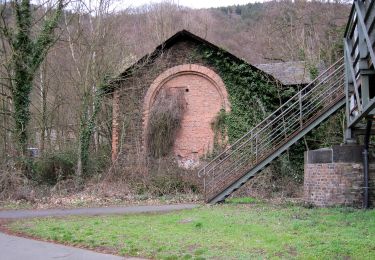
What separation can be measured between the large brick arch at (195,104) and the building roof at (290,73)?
116 inches

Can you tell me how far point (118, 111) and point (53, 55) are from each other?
19.8ft

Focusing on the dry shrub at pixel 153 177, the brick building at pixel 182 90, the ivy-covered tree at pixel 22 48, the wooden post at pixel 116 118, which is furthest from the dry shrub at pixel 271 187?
the ivy-covered tree at pixel 22 48

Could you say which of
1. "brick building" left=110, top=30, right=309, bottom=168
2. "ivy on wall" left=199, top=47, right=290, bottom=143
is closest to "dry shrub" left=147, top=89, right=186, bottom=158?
"brick building" left=110, top=30, right=309, bottom=168

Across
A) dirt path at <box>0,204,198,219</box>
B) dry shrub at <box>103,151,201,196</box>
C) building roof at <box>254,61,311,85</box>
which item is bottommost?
dirt path at <box>0,204,198,219</box>

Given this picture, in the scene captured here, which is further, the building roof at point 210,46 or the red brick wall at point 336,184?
the building roof at point 210,46

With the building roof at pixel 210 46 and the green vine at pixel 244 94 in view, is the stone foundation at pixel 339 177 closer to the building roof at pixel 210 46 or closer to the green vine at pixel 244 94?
the green vine at pixel 244 94

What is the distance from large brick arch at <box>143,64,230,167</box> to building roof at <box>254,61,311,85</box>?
2.96m

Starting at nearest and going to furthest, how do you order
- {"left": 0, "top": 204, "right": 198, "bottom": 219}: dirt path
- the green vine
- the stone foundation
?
the stone foundation
{"left": 0, "top": 204, "right": 198, "bottom": 219}: dirt path
the green vine

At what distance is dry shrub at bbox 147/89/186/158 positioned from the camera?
21703 mm

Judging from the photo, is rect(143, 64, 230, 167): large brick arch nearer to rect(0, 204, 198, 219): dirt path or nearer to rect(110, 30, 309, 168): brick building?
rect(110, 30, 309, 168): brick building

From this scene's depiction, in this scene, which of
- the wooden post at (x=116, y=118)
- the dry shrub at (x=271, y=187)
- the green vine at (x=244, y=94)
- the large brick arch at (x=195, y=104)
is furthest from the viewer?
the wooden post at (x=116, y=118)

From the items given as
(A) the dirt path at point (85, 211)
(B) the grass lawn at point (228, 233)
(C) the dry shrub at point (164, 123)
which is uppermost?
(C) the dry shrub at point (164, 123)

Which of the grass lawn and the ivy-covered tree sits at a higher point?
the ivy-covered tree

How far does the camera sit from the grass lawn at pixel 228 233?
23.0 ft
